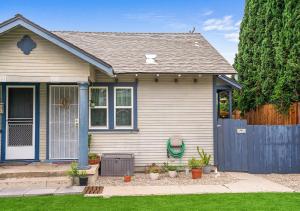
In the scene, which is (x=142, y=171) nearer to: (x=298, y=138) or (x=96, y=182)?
(x=96, y=182)

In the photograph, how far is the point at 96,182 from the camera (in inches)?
378

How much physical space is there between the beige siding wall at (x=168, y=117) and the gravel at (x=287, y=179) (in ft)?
6.88

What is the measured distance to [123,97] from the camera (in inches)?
456

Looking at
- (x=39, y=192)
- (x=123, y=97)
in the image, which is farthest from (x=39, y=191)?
(x=123, y=97)

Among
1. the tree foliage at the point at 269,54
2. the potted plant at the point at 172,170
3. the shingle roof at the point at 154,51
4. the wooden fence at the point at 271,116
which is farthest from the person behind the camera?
the wooden fence at the point at 271,116

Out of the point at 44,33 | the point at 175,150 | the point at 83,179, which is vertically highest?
the point at 44,33

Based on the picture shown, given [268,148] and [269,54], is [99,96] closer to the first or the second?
[268,148]

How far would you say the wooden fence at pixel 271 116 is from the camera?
13.2m

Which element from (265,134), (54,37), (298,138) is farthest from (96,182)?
(298,138)

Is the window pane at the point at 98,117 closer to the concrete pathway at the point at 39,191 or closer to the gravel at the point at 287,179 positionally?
the concrete pathway at the point at 39,191

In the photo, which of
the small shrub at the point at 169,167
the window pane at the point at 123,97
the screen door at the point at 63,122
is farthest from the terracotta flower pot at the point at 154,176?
the screen door at the point at 63,122

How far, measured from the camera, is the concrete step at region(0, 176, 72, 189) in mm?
8914

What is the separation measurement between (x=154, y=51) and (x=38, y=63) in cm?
457

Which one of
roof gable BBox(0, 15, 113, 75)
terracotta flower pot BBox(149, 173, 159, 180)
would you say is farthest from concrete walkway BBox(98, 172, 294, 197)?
roof gable BBox(0, 15, 113, 75)
